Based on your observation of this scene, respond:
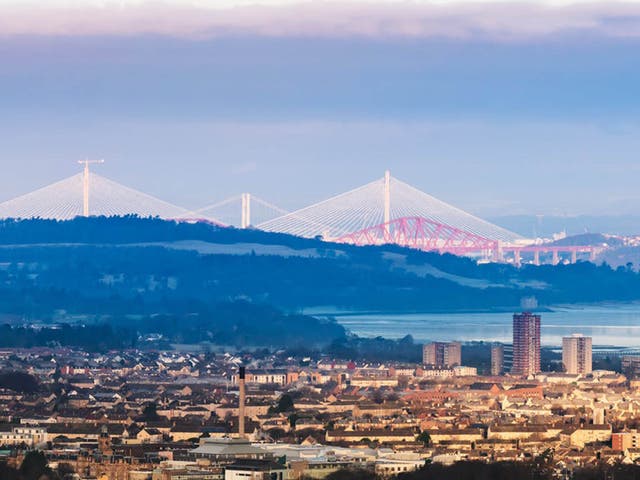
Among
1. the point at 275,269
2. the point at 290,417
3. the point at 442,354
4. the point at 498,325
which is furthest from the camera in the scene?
the point at 275,269

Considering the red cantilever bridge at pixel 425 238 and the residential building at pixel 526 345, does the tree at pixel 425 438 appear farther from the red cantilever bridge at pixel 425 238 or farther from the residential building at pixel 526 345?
the red cantilever bridge at pixel 425 238

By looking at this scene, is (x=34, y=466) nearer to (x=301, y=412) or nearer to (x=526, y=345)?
(x=301, y=412)

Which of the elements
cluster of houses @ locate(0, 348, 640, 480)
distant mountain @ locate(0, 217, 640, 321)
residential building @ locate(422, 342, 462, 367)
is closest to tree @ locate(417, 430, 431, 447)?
Result: cluster of houses @ locate(0, 348, 640, 480)

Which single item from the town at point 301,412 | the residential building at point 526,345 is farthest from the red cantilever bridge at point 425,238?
the town at point 301,412

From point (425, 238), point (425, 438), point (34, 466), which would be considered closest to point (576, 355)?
point (425, 438)

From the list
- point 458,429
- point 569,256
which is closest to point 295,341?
point 458,429

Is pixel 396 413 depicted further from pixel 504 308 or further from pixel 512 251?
pixel 512 251

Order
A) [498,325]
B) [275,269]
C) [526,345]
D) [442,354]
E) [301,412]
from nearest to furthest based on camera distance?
[301,412], [442,354], [526,345], [498,325], [275,269]
